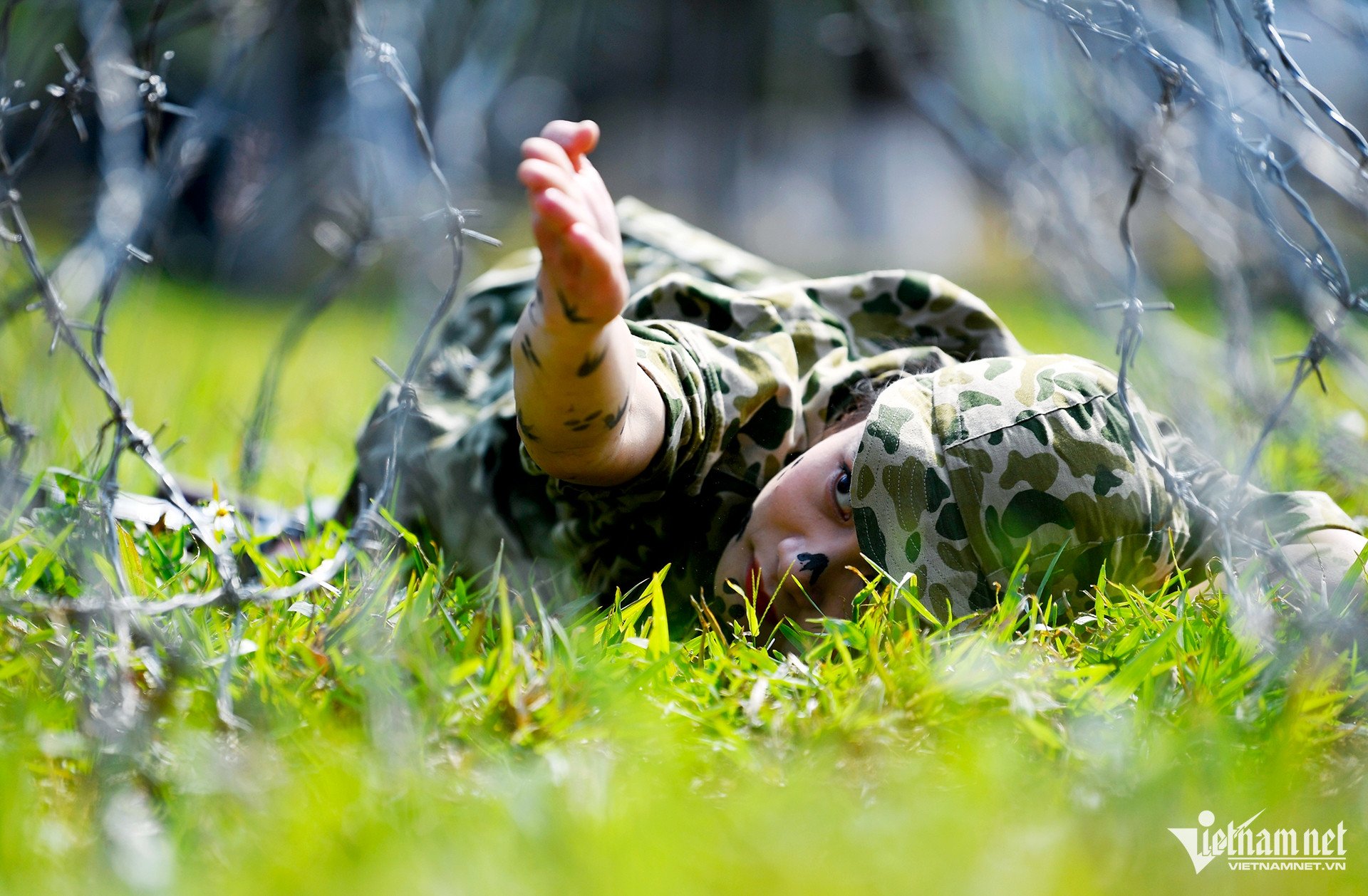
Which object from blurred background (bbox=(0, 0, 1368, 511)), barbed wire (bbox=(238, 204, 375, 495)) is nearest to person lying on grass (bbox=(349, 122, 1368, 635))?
blurred background (bbox=(0, 0, 1368, 511))

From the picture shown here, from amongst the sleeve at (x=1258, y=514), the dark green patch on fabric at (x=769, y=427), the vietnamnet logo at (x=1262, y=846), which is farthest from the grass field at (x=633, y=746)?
the dark green patch on fabric at (x=769, y=427)

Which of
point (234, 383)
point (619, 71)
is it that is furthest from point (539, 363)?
point (619, 71)

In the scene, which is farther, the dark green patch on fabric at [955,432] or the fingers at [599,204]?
the dark green patch on fabric at [955,432]

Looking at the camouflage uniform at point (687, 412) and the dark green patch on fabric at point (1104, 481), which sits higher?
the dark green patch on fabric at point (1104, 481)

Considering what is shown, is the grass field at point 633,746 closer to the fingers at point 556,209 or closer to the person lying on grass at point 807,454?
the person lying on grass at point 807,454

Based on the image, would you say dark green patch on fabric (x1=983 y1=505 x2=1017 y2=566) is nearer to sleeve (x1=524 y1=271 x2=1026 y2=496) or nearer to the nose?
the nose

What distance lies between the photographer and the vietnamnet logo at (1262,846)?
71 cm

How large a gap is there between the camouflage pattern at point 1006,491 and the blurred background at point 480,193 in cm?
11

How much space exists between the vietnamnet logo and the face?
1.39 ft

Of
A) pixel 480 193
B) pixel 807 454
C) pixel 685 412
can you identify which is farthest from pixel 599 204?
pixel 480 193

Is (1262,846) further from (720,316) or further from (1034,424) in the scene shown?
(720,316)

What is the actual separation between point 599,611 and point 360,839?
0.46m

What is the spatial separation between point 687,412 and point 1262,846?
0.62 m

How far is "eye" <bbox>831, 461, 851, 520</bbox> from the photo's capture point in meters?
1.12
